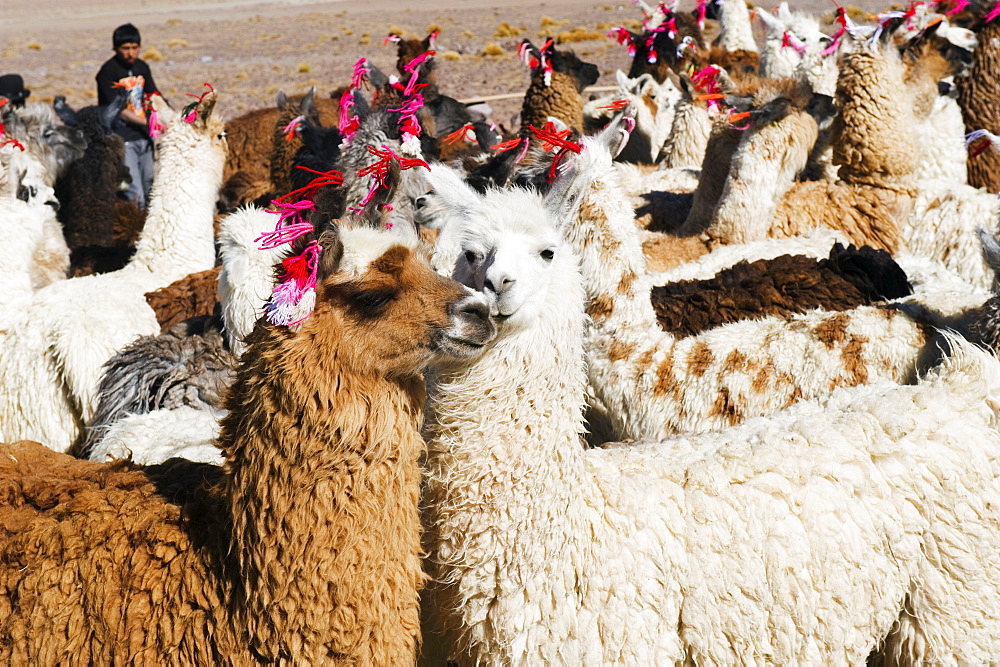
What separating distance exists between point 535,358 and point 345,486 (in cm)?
71

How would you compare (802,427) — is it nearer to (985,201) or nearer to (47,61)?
(985,201)

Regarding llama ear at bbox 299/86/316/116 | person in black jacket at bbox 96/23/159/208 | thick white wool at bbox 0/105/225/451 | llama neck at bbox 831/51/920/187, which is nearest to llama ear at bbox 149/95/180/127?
thick white wool at bbox 0/105/225/451

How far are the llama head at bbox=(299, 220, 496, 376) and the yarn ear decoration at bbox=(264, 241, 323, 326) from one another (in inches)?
1.8

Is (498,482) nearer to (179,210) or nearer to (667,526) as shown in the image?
(667,526)

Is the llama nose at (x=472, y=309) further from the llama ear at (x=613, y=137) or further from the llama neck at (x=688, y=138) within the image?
the llama neck at (x=688, y=138)

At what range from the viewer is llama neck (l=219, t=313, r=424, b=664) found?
7.77 feet

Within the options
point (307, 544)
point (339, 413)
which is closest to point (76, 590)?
point (307, 544)

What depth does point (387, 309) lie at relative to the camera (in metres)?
2.43

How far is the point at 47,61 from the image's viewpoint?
30.5 m

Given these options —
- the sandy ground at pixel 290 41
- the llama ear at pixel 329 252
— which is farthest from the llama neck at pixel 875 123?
the sandy ground at pixel 290 41

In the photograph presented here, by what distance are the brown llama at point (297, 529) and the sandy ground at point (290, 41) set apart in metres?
11.2

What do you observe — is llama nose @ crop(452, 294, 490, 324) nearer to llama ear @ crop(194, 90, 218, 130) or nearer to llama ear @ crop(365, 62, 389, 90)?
llama ear @ crop(194, 90, 218, 130)

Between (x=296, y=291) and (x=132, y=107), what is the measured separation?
273 inches

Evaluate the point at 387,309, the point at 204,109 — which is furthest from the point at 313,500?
the point at 204,109
